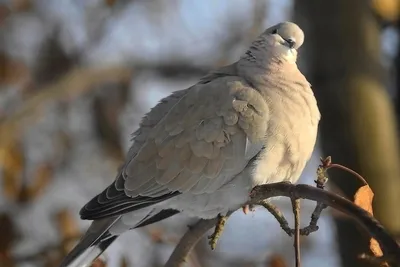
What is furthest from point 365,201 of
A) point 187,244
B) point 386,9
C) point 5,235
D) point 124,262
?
point 386,9

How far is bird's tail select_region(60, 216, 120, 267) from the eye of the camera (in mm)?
1594

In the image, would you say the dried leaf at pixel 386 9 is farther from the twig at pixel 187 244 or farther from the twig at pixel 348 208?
the twig at pixel 348 208

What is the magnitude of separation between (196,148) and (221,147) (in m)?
0.06

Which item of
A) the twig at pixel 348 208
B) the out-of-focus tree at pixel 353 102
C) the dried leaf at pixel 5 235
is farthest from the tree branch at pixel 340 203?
the out-of-focus tree at pixel 353 102

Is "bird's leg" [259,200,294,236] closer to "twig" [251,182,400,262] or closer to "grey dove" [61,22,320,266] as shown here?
"twig" [251,182,400,262]

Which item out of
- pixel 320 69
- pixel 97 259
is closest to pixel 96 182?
pixel 320 69

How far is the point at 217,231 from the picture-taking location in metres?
1.47

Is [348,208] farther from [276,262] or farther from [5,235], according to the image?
[5,235]

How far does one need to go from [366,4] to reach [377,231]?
7.37 feet

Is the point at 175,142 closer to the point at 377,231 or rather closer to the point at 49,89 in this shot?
the point at 377,231

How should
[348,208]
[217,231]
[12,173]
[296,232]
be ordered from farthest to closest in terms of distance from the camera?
[12,173]
[217,231]
[296,232]
[348,208]

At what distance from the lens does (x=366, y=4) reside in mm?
2926

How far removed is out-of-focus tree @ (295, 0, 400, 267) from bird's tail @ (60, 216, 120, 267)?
1175 millimetres

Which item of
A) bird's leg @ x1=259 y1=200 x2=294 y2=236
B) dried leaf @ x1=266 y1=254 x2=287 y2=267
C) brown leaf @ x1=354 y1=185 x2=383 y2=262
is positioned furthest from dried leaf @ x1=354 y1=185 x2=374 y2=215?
dried leaf @ x1=266 y1=254 x2=287 y2=267
